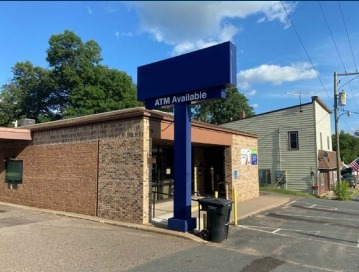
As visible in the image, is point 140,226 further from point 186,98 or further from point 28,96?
point 28,96

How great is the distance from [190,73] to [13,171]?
37.9ft

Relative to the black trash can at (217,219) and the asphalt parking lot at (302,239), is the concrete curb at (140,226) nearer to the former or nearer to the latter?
the black trash can at (217,219)

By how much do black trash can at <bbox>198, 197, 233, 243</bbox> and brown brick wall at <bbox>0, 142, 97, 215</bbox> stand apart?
517 centimetres

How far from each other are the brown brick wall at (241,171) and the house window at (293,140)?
38.6 ft

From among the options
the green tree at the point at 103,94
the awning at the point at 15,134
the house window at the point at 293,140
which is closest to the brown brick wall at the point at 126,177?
the awning at the point at 15,134

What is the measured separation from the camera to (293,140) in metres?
31.9

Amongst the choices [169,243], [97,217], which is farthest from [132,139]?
[169,243]

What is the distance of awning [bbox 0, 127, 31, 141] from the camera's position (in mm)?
16547

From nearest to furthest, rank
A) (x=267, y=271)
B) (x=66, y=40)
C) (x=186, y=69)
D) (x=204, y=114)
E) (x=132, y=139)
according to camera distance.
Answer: (x=267, y=271) → (x=186, y=69) → (x=132, y=139) → (x=66, y=40) → (x=204, y=114)

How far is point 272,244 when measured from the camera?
998 cm

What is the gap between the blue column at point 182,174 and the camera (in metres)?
11.0

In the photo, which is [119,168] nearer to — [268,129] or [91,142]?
[91,142]

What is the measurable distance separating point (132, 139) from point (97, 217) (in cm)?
321

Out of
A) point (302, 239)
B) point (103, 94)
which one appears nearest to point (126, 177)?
point (302, 239)
